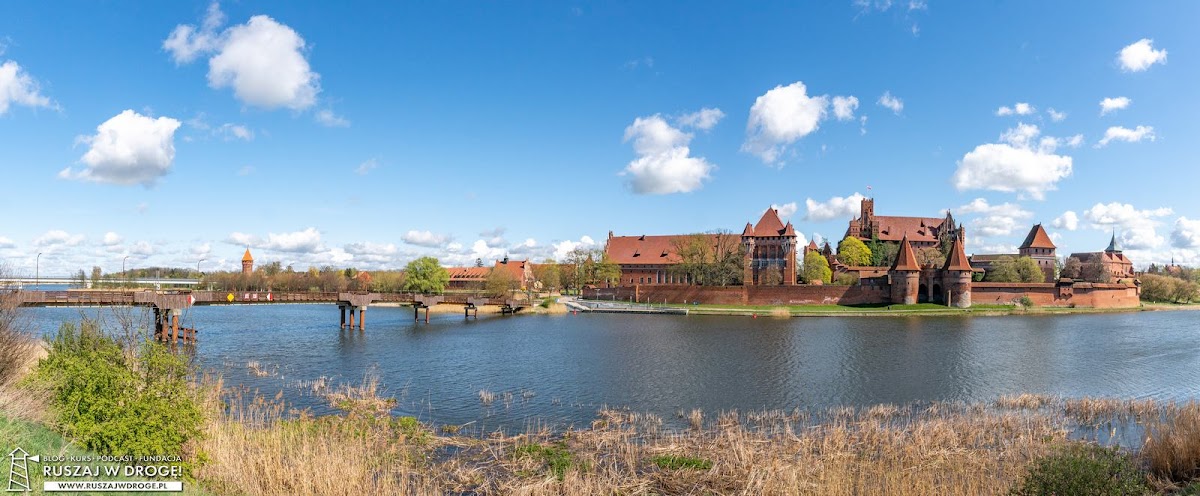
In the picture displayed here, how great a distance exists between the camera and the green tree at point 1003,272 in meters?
66.2

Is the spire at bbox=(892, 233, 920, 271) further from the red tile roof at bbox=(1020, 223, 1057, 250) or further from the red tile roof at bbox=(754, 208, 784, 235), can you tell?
the red tile roof at bbox=(1020, 223, 1057, 250)

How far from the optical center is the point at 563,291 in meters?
104

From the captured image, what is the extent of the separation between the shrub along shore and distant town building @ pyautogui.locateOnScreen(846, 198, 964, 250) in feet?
243

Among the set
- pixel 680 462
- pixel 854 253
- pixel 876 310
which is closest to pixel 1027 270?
pixel 854 253

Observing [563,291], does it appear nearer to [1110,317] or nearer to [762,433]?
[1110,317]

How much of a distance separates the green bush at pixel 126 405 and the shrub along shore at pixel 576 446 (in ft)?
0.08

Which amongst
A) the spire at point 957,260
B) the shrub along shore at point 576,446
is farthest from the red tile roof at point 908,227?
the shrub along shore at point 576,446

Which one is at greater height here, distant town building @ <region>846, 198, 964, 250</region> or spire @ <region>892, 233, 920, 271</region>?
distant town building @ <region>846, 198, 964, 250</region>

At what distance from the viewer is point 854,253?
78250mm

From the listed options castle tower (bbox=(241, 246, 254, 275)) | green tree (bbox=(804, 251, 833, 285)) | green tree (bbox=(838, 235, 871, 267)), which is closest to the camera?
green tree (bbox=(804, 251, 833, 285))

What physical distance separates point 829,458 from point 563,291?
93645 mm

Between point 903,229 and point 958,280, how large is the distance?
1087 inches

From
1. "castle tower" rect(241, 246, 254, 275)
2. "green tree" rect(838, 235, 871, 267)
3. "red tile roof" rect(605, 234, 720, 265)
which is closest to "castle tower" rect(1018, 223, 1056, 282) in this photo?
"green tree" rect(838, 235, 871, 267)

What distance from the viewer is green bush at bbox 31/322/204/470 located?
8180mm
